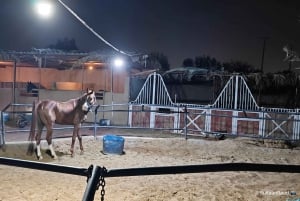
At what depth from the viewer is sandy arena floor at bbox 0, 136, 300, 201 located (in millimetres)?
4664

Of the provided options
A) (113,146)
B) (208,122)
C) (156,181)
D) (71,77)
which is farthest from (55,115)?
(71,77)

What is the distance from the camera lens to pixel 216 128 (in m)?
12.6

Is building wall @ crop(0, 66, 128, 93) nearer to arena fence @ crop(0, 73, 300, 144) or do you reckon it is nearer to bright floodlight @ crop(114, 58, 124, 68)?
bright floodlight @ crop(114, 58, 124, 68)

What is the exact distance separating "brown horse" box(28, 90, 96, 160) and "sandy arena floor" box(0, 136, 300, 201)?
456 mm

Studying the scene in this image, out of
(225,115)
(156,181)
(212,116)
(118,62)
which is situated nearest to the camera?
(156,181)

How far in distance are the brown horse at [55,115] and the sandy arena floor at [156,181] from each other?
1.50ft

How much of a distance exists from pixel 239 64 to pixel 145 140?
1979 cm

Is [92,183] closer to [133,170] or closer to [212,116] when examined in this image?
[133,170]

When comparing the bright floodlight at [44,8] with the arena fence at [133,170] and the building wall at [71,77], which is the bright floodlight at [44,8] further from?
the building wall at [71,77]

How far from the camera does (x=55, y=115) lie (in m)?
7.57

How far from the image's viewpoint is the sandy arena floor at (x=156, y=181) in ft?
15.3

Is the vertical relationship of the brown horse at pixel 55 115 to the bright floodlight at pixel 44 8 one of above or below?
below

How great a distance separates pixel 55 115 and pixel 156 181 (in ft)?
10.7

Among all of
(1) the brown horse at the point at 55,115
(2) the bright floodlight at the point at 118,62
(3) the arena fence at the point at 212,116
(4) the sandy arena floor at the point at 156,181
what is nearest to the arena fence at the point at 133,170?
(4) the sandy arena floor at the point at 156,181
